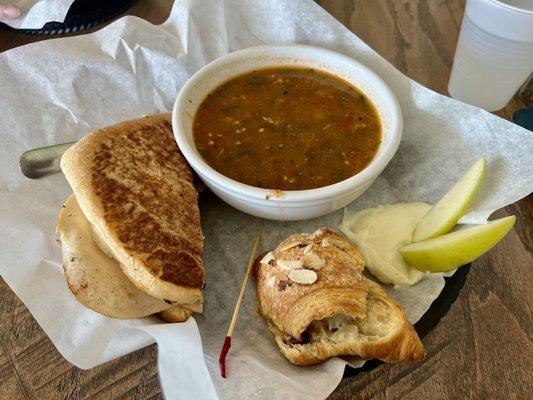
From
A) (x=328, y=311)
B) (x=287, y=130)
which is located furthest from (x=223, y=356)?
(x=287, y=130)

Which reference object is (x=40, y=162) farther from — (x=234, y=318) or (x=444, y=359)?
(x=444, y=359)

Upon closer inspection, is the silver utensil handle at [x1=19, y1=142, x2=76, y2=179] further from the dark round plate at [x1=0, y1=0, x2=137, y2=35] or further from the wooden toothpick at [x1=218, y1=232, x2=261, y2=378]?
the dark round plate at [x1=0, y1=0, x2=137, y2=35]

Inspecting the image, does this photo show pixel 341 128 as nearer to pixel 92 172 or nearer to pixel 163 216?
pixel 163 216

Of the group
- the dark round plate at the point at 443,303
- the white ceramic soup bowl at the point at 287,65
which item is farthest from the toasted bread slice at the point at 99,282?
the dark round plate at the point at 443,303

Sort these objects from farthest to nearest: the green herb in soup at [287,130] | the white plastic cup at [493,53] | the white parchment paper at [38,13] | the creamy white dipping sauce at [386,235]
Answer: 1. the white parchment paper at [38,13]
2. the white plastic cup at [493,53]
3. the green herb in soup at [287,130]
4. the creamy white dipping sauce at [386,235]

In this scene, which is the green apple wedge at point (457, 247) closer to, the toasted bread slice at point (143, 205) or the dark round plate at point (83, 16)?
the toasted bread slice at point (143, 205)

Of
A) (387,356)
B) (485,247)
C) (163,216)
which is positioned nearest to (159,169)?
(163,216)
